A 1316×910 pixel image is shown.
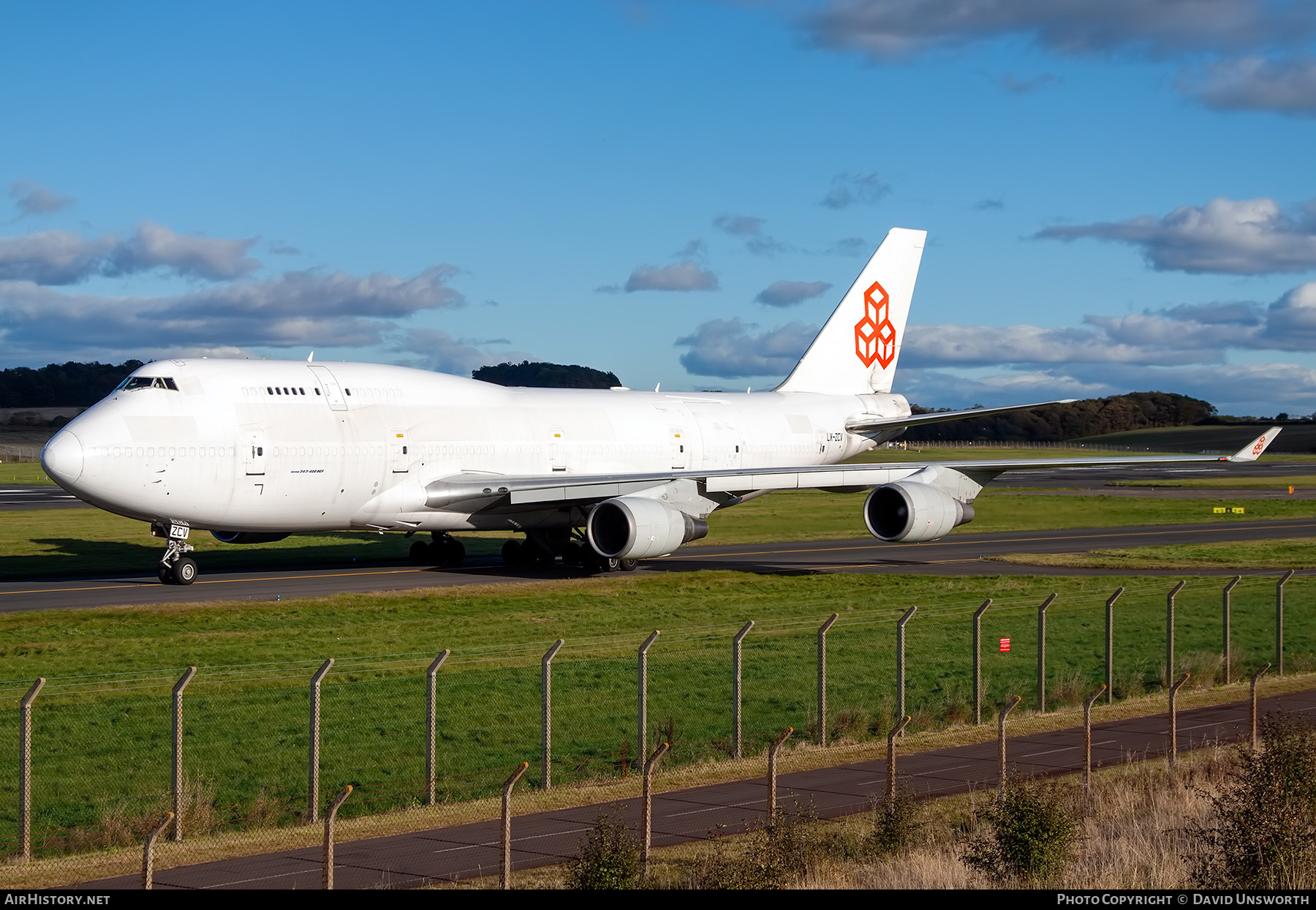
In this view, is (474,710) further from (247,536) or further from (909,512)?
(909,512)

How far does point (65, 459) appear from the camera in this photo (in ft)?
99.8

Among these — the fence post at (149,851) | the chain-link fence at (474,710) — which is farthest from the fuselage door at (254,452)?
the fence post at (149,851)

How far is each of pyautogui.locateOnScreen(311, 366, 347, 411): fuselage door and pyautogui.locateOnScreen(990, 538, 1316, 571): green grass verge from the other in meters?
21.0

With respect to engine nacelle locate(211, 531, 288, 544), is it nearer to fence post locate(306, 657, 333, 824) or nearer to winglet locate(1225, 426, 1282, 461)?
fence post locate(306, 657, 333, 824)

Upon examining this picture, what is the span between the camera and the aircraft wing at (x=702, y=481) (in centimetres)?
3669

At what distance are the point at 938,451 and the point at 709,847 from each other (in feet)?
486

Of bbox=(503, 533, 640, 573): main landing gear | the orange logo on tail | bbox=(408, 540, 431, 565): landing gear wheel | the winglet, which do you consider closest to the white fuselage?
bbox=(503, 533, 640, 573): main landing gear

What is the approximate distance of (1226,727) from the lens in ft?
65.1

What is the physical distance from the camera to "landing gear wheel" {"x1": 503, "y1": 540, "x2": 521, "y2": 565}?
4197cm

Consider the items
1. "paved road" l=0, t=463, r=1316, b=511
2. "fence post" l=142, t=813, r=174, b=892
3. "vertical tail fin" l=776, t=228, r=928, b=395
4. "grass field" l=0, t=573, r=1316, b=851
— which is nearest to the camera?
"fence post" l=142, t=813, r=174, b=892

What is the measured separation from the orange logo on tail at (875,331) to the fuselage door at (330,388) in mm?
23011

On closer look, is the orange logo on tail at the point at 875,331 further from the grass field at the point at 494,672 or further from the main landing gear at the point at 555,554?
the grass field at the point at 494,672

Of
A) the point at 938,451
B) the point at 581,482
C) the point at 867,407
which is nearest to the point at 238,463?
the point at 581,482

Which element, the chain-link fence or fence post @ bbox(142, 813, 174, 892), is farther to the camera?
the chain-link fence
